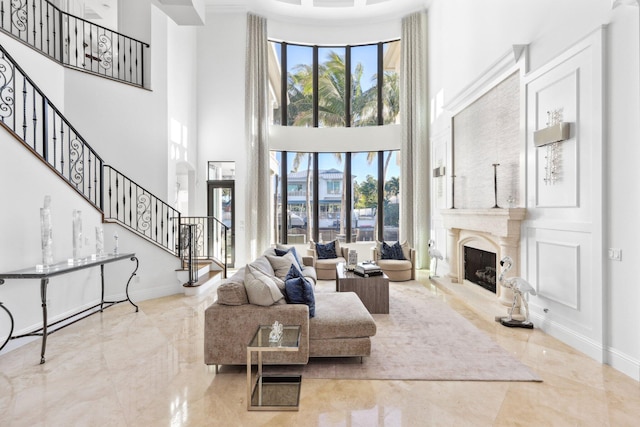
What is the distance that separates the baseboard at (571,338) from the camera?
3.36 metres

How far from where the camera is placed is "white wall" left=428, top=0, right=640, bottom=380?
3.06 metres

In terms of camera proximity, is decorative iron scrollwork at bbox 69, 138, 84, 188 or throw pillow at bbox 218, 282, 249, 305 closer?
throw pillow at bbox 218, 282, 249, 305

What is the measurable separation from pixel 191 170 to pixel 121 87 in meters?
2.35

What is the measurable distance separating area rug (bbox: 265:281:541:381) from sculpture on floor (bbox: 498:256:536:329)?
0.53 metres

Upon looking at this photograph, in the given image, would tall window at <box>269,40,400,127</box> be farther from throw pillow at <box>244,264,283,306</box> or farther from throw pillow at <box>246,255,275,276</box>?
throw pillow at <box>244,264,283,306</box>

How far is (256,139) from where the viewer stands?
8422 millimetres

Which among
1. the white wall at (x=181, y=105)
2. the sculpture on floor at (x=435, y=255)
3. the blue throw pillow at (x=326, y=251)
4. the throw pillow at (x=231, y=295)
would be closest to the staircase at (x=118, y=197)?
the white wall at (x=181, y=105)

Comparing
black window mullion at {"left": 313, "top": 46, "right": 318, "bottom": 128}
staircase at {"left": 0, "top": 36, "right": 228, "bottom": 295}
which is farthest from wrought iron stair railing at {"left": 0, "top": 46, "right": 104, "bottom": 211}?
black window mullion at {"left": 313, "top": 46, "right": 318, "bottom": 128}

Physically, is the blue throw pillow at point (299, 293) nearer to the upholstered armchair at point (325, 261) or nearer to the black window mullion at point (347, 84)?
the upholstered armchair at point (325, 261)

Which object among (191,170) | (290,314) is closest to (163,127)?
(191,170)

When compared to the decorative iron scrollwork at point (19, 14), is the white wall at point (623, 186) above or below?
below

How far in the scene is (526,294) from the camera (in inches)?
178

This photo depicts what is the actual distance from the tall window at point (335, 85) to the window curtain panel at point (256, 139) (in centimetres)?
71

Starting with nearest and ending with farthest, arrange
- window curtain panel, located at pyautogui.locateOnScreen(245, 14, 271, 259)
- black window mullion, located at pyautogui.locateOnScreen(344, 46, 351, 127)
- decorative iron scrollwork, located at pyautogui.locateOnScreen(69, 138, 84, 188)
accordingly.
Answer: decorative iron scrollwork, located at pyautogui.locateOnScreen(69, 138, 84, 188) < window curtain panel, located at pyautogui.locateOnScreen(245, 14, 271, 259) < black window mullion, located at pyautogui.locateOnScreen(344, 46, 351, 127)
